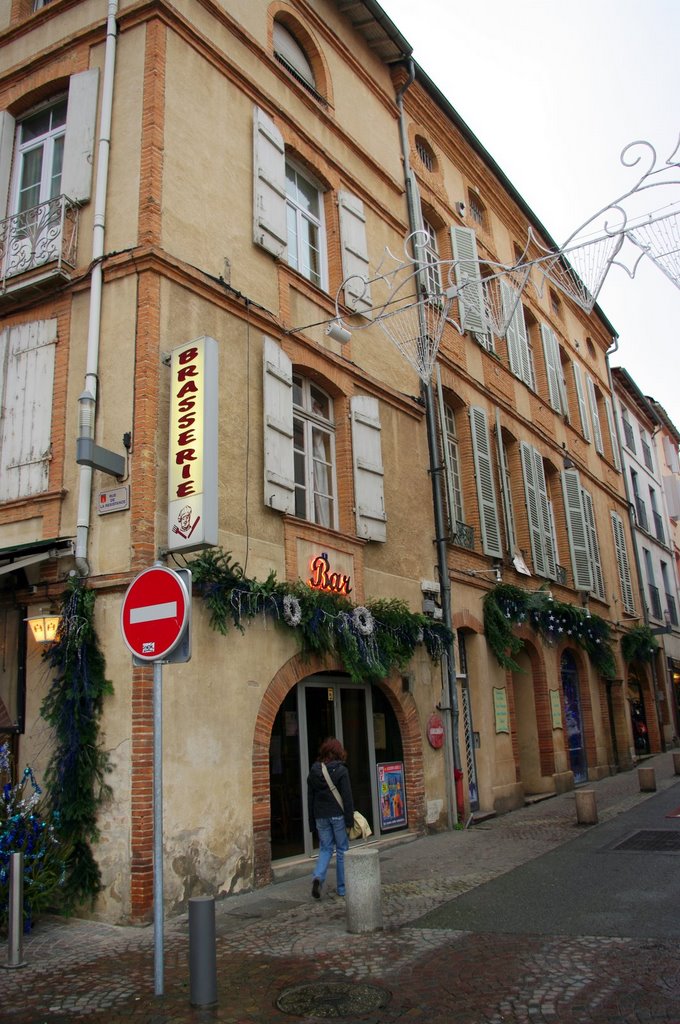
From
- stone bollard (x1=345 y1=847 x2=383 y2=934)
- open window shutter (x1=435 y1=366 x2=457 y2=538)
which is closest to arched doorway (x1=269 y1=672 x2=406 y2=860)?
stone bollard (x1=345 y1=847 x2=383 y2=934)

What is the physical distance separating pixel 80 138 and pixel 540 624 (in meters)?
11.3

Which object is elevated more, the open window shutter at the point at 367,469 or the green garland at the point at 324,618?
the open window shutter at the point at 367,469

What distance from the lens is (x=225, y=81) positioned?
10.3m

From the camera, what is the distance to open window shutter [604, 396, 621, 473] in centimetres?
2511

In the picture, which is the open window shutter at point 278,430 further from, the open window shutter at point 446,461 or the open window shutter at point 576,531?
the open window shutter at point 576,531

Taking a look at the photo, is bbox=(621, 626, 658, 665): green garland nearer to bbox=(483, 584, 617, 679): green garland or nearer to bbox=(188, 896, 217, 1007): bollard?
bbox=(483, 584, 617, 679): green garland

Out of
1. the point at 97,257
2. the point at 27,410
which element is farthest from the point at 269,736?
the point at 97,257

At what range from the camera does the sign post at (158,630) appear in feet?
16.5

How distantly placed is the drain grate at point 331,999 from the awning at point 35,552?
4.46 meters

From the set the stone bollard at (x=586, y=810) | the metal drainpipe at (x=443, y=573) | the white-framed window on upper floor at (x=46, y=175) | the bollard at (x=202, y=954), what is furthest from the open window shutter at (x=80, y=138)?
the stone bollard at (x=586, y=810)

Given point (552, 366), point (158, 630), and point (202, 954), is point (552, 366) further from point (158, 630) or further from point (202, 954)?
point (202, 954)

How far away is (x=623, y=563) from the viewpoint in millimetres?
23109

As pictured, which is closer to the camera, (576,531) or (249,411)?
(249,411)

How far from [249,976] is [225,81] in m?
9.59
